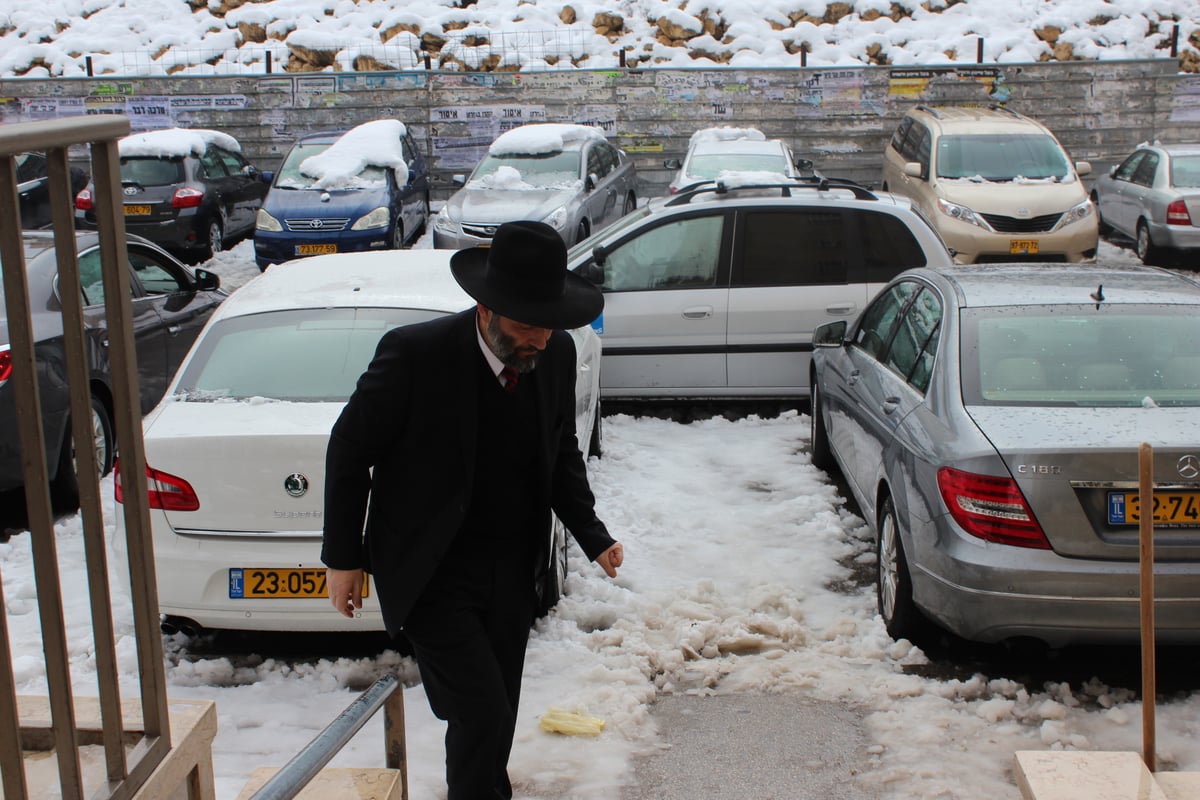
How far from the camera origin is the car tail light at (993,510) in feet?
14.4

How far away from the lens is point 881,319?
6.59 m

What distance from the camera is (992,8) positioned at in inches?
987

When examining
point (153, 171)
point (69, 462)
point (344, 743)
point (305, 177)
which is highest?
point (153, 171)

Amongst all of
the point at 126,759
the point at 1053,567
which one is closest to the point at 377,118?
the point at 1053,567

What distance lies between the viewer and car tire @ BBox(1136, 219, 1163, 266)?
14.4 metres

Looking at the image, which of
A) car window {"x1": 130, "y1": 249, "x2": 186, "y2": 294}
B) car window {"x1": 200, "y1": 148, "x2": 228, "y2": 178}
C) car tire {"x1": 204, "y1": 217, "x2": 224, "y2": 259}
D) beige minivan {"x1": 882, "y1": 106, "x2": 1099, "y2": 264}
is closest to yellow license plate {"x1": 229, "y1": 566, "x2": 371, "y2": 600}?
car window {"x1": 130, "y1": 249, "x2": 186, "y2": 294}

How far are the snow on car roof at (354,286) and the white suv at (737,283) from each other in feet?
8.28

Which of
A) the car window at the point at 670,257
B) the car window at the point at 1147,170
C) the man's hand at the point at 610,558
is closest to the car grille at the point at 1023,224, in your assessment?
the car window at the point at 1147,170

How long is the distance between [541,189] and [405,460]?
11.7 meters

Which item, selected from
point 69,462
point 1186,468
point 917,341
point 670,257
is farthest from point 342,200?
point 1186,468

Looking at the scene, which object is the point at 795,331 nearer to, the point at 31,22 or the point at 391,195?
the point at 391,195

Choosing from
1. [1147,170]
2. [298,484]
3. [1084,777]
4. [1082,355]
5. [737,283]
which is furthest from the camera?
[1147,170]

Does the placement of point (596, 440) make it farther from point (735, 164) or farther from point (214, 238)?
point (214, 238)

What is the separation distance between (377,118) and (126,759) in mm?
19644
